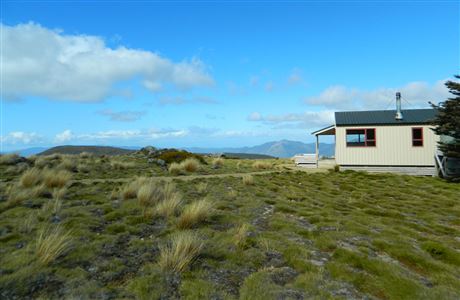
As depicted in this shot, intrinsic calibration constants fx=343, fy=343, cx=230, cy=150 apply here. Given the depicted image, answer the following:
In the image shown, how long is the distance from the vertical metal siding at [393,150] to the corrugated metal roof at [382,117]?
0.39 m

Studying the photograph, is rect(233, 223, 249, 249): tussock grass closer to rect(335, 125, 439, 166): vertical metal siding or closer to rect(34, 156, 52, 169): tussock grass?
rect(34, 156, 52, 169): tussock grass

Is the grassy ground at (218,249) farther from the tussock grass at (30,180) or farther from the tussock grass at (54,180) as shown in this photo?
the tussock grass at (54,180)

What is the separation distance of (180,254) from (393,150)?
2247 centimetres

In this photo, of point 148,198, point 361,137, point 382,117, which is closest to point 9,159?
point 148,198

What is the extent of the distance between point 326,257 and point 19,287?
4.90 m

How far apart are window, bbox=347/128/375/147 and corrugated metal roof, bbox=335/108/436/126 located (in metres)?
0.60

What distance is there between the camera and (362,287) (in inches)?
204

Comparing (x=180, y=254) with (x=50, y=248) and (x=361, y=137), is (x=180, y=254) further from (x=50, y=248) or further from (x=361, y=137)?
(x=361, y=137)

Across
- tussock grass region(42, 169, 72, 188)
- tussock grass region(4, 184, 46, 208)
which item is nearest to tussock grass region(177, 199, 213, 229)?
tussock grass region(4, 184, 46, 208)

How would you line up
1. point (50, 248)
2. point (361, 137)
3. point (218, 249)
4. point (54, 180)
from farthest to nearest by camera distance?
point (361, 137), point (54, 180), point (218, 249), point (50, 248)

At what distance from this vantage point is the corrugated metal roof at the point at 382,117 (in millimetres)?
24203

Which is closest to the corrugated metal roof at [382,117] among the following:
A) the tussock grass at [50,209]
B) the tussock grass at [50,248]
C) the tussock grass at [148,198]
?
the tussock grass at [148,198]

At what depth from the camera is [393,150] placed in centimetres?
2422

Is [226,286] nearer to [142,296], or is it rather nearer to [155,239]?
[142,296]
